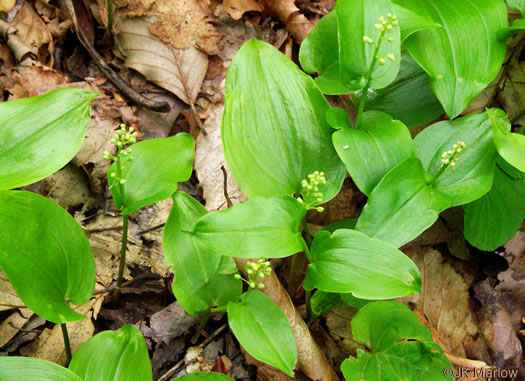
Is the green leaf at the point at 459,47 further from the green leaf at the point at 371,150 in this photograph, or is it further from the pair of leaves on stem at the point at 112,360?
the pair of leaves on stem at the point at 112,360

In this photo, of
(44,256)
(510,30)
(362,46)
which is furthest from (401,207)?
(44,256)

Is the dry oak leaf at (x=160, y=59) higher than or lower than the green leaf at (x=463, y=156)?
higher

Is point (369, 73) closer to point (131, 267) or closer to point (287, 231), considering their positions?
point (287, 231)

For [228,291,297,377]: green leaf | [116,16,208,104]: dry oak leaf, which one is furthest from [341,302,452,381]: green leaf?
[116,16,208,104]: dry oak leaf

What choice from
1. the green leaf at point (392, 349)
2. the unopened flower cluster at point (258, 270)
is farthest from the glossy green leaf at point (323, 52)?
the green leaf at point (392, 349)

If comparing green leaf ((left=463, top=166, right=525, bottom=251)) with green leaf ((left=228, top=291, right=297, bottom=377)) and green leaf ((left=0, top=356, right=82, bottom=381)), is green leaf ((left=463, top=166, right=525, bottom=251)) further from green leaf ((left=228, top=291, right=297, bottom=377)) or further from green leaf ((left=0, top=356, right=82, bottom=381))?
green leaf ((left=0, top=356, right=82, bottom=381))

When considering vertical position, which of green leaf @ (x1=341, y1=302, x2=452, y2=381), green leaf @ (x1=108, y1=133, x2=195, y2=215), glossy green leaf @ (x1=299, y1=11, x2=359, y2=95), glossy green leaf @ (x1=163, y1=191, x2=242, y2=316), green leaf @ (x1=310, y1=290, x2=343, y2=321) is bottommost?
green leaf @ (x1=341, y1=302, x2=452, y2=381)

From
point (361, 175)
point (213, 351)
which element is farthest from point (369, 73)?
point (213, 351)
